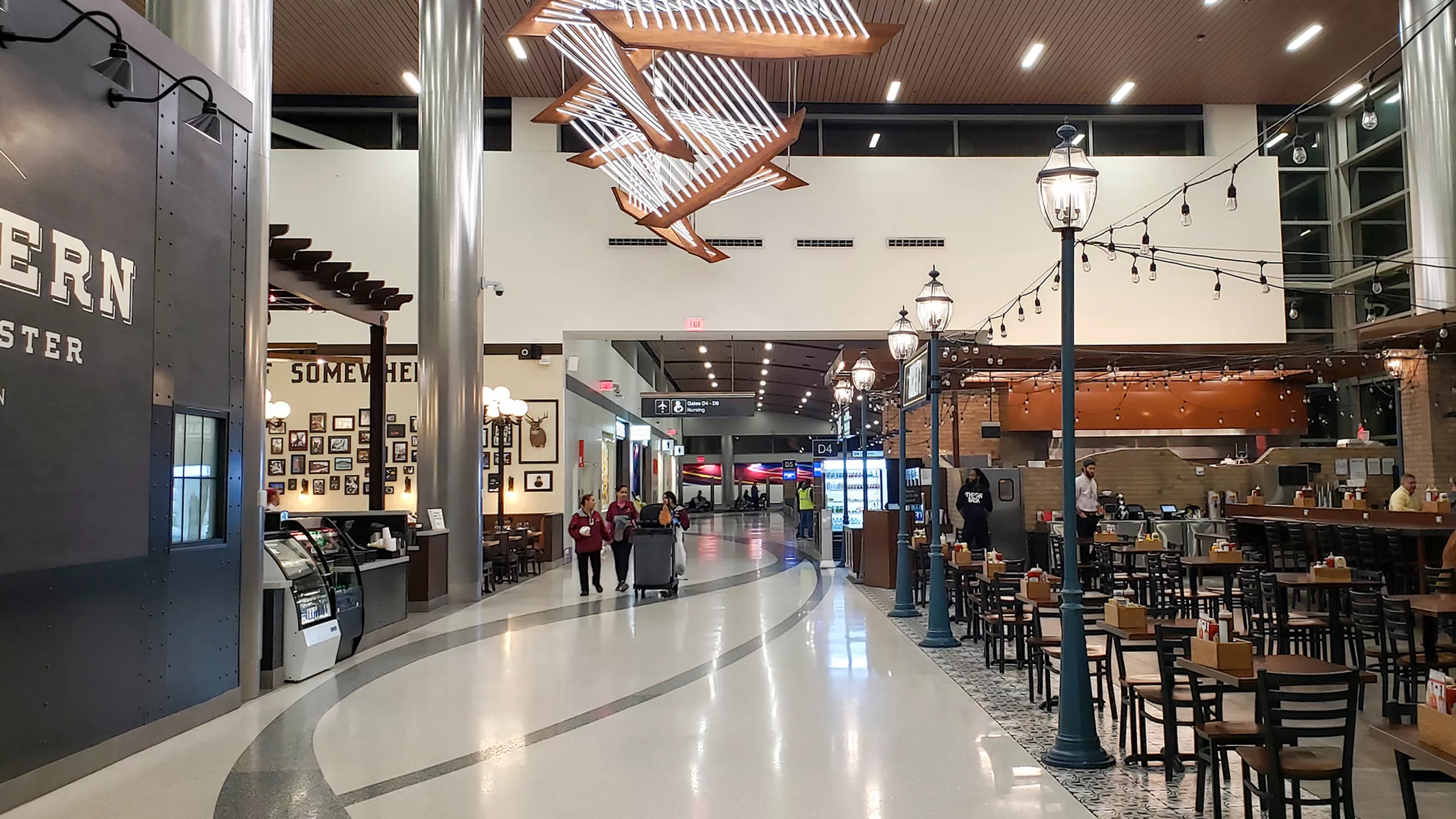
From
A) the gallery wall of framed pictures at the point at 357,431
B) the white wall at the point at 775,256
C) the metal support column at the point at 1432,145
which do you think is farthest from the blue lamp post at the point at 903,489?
the gallery wall of framed pictures at the point at 357,431

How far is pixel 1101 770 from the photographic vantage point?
4.70 m

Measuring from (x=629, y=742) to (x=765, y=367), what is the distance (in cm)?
2685

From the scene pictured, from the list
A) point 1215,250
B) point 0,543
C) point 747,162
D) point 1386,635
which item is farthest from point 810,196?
point 0,543

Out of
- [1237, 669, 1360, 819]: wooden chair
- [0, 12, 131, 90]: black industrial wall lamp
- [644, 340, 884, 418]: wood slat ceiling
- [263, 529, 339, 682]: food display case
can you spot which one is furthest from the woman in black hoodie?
[0, 12, 131, 90]: black industrial wall lamp

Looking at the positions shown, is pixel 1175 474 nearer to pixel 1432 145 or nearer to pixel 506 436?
pixel 1432 145

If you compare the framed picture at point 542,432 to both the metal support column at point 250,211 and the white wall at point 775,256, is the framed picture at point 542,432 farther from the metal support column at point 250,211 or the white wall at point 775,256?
the metal support column at point 250,211

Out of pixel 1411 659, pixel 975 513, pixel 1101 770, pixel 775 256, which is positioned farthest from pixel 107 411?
pixel 775 256

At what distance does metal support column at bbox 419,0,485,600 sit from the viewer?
461 inches

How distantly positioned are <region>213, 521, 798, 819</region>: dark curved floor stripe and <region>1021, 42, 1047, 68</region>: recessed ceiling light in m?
11.4

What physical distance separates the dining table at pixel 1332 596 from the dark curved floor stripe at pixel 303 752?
238 inches

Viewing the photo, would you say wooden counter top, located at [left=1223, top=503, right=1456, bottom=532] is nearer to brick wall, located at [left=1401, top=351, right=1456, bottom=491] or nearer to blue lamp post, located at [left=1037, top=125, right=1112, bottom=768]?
brick wall, located at [left=1401, top=351, right=1456, bottom=491]

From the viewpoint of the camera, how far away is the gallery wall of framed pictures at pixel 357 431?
1642 cm

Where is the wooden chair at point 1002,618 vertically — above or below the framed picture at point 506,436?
below

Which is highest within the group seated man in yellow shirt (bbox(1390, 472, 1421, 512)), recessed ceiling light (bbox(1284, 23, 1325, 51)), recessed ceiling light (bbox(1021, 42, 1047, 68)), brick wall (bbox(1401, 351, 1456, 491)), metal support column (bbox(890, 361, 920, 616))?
recessed ceiling light (bbox(1021, 42, 1047, 68))
